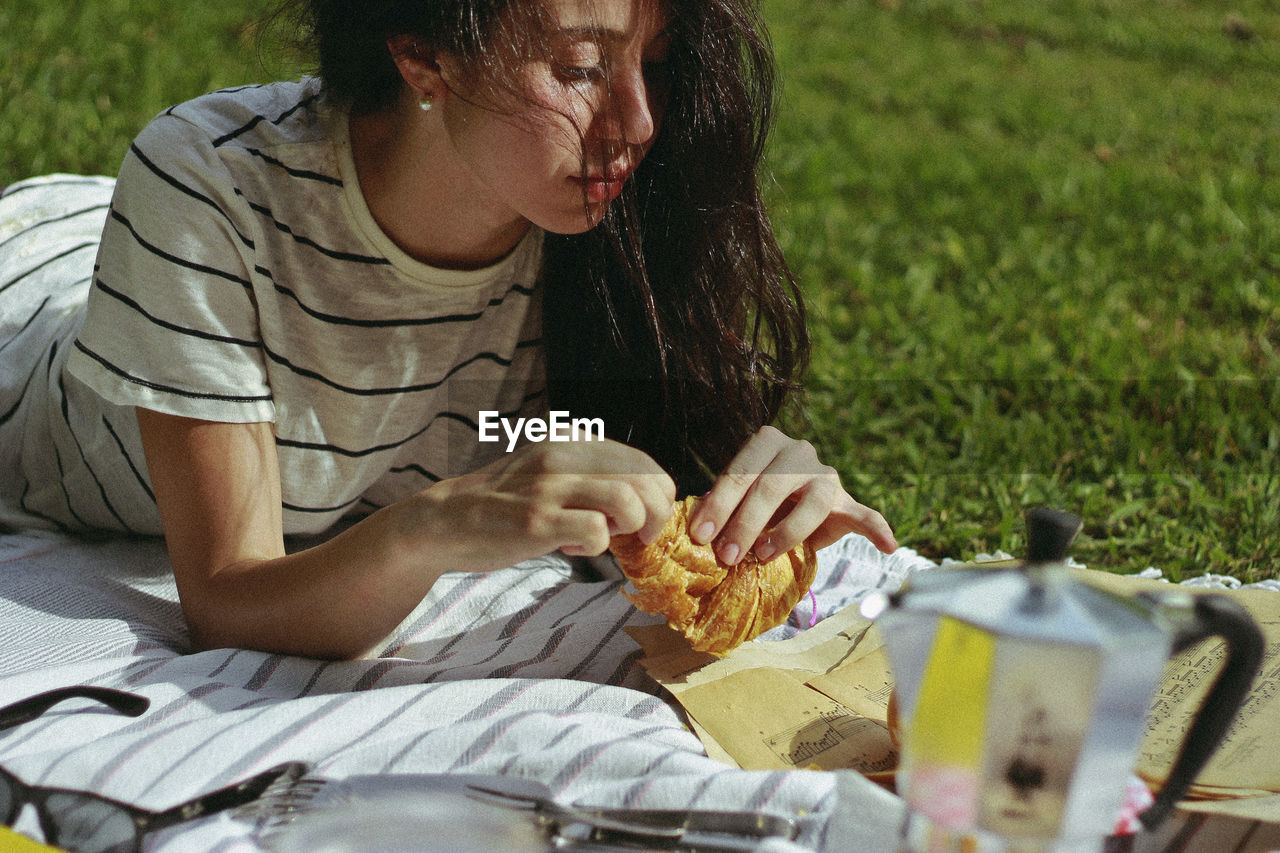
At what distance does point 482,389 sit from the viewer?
79.0 inches

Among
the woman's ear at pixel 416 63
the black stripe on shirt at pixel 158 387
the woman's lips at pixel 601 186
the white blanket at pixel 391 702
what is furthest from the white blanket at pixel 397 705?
the woman's ear at pixel 416 63

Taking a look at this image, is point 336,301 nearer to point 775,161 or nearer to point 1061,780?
point 1061,780

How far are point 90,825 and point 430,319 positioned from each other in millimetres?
923

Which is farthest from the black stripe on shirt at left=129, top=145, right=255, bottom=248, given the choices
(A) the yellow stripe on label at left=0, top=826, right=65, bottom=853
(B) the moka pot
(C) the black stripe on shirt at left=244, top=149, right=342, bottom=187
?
(B) the moka pot

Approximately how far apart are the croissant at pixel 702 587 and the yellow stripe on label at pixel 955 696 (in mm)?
592

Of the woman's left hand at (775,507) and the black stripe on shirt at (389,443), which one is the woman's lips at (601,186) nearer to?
the woman's left hand at (775,507)

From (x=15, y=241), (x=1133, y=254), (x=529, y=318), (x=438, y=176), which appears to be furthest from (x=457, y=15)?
(x=1133, y=254)

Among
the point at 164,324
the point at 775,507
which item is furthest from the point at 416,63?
the point at 775,507

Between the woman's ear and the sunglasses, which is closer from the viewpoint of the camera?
the sunglasses

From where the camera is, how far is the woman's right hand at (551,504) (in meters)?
1.26

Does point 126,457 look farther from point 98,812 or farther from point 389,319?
point 98,812

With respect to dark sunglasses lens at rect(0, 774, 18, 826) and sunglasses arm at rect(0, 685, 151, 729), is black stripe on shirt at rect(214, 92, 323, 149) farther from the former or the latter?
dark sunglasses lens at rect(0, 774, 18, 826)

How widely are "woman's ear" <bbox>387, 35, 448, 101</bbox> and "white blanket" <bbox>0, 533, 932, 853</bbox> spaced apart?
2.51 ft

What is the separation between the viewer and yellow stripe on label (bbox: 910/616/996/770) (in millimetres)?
819
